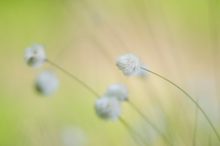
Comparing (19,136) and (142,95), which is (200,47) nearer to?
(142,95)

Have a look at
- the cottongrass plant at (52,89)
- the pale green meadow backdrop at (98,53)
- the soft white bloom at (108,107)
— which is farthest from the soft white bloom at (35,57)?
the pale green meadow backdrop at (98,53)

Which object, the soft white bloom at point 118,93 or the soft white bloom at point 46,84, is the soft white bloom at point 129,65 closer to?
the soft white bloom at point 118,93

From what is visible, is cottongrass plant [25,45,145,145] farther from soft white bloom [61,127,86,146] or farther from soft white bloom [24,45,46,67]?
soft white bloom [61,127,86,146]

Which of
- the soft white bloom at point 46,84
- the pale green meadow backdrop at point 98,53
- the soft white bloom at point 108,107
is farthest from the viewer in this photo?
the pale green meadow backdrop at point 98,53

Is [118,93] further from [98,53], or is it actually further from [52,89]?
[98,53]

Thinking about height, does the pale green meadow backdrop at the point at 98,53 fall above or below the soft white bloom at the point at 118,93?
above

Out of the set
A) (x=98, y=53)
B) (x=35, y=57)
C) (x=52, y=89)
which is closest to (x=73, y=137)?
(x=52, y=89)
